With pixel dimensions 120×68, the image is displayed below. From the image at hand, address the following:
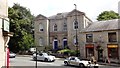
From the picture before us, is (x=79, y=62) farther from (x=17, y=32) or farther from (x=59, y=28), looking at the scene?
(x=59, y=28)

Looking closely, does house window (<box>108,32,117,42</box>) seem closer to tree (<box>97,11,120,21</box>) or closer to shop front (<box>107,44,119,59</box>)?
shop front (<box>107,44,119,59</box>)

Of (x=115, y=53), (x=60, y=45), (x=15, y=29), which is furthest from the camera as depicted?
(x=60, y=45)

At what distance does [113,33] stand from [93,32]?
342 centimetres

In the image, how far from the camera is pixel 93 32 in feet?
122

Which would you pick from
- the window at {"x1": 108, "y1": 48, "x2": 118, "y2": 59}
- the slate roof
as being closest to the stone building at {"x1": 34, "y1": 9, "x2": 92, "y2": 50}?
the slate roof

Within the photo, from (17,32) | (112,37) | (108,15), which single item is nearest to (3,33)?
(112,37)

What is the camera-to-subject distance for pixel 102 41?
36.5 meters

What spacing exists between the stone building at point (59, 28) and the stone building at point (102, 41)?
6.11 m

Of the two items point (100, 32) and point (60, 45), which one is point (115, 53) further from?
point (60, 45)

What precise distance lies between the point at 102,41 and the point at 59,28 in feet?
45.7

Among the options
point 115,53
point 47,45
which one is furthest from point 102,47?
point 47,45

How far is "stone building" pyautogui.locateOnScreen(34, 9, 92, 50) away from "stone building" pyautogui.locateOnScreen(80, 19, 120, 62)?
241 inches

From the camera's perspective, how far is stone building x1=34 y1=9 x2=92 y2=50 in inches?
1767

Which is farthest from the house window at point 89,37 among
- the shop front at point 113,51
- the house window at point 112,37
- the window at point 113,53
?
the window at point 113,53
